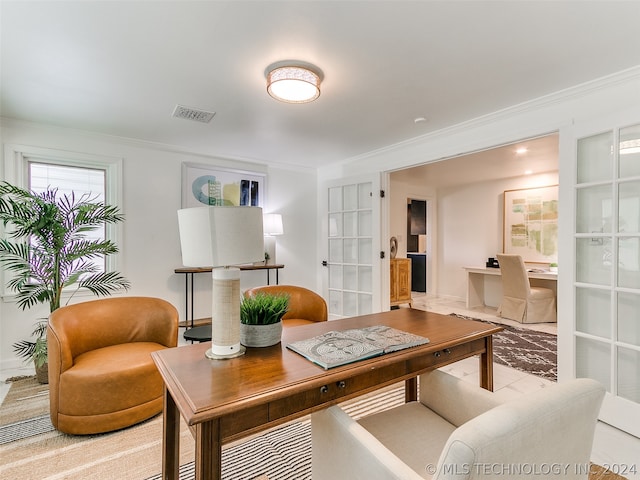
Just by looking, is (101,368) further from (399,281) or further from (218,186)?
(399,281)

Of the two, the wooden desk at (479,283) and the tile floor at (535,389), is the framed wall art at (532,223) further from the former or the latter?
the tile floor at (535,389)

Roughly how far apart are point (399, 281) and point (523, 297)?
5.74 ft

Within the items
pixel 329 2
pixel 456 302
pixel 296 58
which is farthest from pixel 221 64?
pixel 456 302

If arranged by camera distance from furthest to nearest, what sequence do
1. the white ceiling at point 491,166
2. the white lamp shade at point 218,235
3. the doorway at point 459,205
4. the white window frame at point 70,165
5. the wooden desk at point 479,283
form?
1. the wooden desk at point 479,283
2. the doorway at point 459,205
3. the white ceiling at point 491,166
4. the white window frame at point 70,165
5. the white lamp shade at point 218,235

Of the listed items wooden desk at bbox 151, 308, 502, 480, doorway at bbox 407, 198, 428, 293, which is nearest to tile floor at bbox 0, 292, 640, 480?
wooden desk at bbox 151, 308, 502, 480

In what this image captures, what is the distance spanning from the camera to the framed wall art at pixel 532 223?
4.91m

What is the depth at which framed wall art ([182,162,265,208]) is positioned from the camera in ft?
12.4

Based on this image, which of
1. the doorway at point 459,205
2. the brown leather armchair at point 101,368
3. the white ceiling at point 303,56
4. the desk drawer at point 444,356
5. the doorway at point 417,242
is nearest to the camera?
the desk drawer at point 444,356

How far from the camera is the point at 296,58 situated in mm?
1911

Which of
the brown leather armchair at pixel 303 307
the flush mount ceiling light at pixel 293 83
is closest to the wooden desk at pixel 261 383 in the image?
the brown leather armchair at pixel 303 307

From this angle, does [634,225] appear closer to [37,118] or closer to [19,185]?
[37,118]

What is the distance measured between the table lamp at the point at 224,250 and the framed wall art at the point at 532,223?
5289 mm

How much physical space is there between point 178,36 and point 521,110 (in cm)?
254

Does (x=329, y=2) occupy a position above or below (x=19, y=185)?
above
